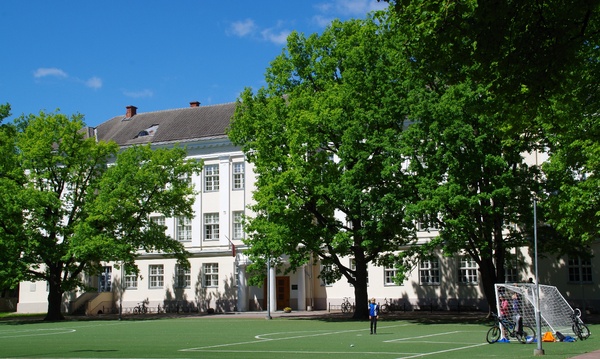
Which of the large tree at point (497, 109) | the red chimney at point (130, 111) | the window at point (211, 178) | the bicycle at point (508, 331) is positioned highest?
the red chimney at point (130, 111)

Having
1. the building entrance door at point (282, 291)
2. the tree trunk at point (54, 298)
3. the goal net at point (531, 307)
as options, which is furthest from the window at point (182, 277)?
the goal net at point (531, 307)

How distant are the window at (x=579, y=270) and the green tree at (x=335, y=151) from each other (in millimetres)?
12828

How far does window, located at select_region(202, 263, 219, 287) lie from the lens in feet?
184

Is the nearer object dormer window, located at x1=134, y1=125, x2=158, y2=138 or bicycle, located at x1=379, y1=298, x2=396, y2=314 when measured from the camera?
bicycle, located at x1=379, y1=298, x2=396, y2=314

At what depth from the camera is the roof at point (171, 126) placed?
58.7 meters

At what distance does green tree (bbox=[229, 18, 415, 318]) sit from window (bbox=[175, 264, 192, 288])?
59.3ft

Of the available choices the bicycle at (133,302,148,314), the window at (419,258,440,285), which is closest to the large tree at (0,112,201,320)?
the bicycle at (133,302,148,314)

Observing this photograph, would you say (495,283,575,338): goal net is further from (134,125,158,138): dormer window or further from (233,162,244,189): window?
(134,125,158,138): dormer window

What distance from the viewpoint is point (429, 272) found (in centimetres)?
4969

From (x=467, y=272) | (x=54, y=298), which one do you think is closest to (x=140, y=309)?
(x=54, y=298)

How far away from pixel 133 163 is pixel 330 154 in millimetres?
15128

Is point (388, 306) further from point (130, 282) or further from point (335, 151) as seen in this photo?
point (130, 282)

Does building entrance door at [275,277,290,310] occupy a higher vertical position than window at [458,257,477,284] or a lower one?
lower

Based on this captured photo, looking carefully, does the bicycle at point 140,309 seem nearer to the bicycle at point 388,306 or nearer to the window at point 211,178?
the window at point 211,178
